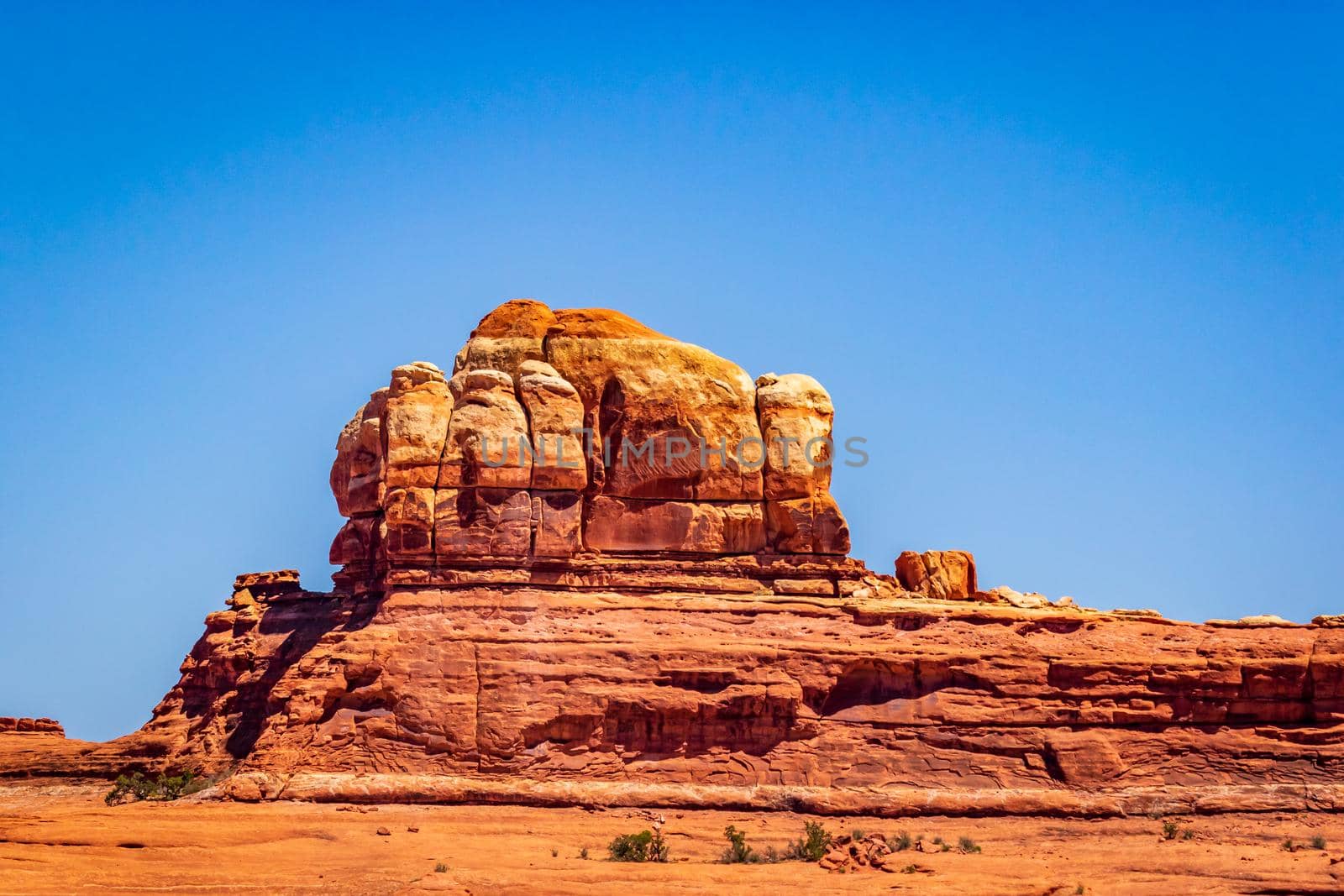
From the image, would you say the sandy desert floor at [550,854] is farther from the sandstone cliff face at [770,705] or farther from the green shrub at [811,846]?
the sandstone cliff face at [770,705]

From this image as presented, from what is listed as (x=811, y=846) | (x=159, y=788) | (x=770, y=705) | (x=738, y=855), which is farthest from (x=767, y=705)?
(x=159, y=788)

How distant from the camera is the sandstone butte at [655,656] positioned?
1470 inches

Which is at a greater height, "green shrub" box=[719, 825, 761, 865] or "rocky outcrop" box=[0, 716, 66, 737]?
"rocky outcrop" box=[0, 716, 66, 737]

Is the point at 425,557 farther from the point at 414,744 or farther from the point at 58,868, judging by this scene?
the point at 58,868

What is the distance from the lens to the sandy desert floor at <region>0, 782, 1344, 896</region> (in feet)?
102

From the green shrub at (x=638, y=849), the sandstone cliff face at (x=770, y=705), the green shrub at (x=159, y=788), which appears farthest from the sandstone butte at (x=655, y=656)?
the green shrub at (x=638, y=849)

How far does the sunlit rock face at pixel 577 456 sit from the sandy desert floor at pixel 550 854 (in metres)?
6.46

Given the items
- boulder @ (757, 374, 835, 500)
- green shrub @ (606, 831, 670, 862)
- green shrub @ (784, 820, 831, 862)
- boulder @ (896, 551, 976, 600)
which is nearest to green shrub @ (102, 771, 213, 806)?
green shrub @ (606, 831, 670, 862)

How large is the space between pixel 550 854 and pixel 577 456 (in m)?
9.92

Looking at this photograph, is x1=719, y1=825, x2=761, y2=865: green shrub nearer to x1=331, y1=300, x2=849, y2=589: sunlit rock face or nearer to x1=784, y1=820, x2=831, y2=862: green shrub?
x1=784, y1=820, x2=831, y2=862: green shrub

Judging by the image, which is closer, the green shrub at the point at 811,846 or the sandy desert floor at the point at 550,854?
the sandy desert floor at the point at 550,854

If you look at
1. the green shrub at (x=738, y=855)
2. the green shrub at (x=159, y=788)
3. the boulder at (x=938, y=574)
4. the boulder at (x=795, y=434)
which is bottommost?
the green shrub at (x=738, y=855)

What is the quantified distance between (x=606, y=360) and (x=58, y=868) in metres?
16.3

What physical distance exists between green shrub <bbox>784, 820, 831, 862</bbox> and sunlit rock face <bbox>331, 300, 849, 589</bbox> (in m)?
7.98
